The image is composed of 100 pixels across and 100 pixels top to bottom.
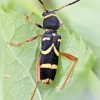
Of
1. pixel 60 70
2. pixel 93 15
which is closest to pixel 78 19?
pixel 93 15

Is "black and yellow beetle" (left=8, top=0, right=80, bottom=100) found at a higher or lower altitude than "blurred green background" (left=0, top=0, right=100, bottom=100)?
higher

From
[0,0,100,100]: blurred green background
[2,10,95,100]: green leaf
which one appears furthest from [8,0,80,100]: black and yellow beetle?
[0,0,100,100]: blurred green background

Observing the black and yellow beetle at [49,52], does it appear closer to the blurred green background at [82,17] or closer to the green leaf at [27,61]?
the green leaf at [27,61]

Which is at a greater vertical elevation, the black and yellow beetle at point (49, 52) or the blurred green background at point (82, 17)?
the black and yellow beetle at point (49, 52)

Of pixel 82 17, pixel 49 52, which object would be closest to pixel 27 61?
pixel 49 52

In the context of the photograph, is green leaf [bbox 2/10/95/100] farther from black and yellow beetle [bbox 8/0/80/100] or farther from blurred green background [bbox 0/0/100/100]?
blurred green background [bbox 0/0/100/100]

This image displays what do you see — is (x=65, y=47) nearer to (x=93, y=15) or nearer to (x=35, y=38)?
(x=35, y=38)

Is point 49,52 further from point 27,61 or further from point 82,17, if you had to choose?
point 82,17

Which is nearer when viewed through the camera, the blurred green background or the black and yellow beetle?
the black and yellow beetle

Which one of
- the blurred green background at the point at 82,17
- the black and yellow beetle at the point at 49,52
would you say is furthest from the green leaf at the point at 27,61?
the blurred green background at the point at 82,17
